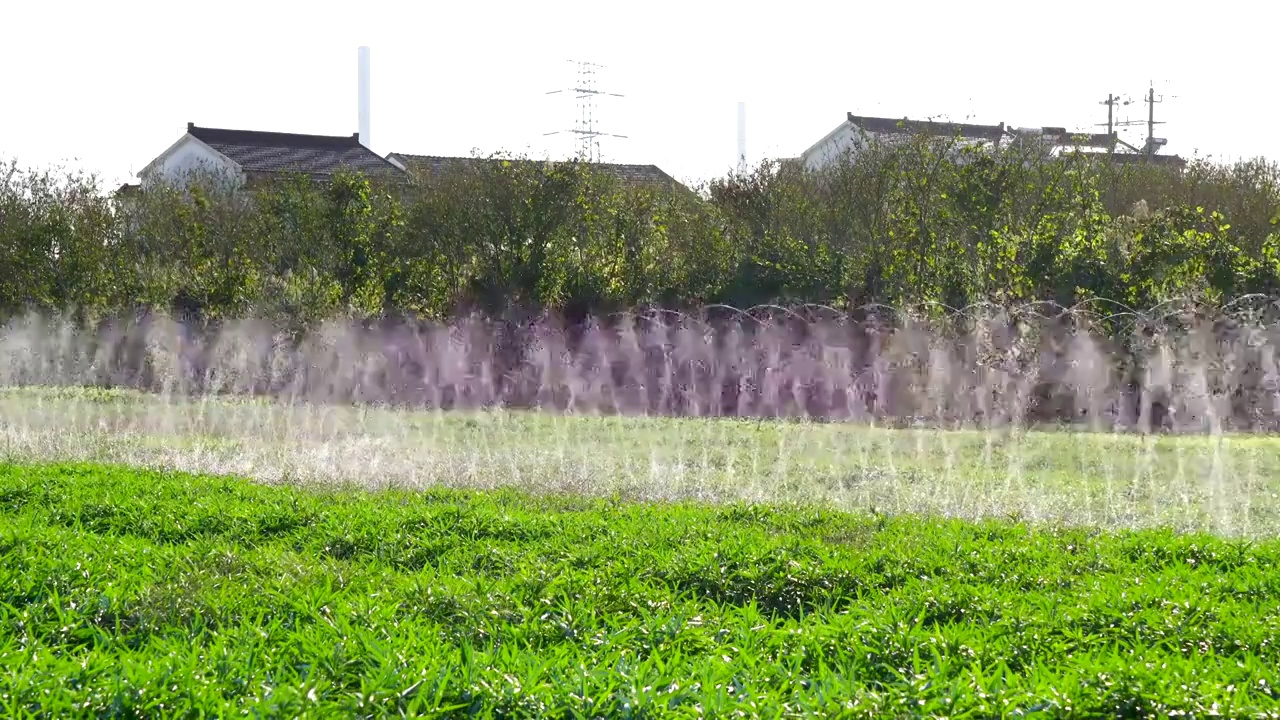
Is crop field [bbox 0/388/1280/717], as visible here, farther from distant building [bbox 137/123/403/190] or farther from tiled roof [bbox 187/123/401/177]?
tiled roof [bbox 187/123/401/177]

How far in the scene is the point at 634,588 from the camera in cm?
538

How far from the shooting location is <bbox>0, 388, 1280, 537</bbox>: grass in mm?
9242

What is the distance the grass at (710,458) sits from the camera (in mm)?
9242

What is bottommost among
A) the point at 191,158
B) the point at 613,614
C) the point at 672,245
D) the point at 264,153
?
the point at 613,614

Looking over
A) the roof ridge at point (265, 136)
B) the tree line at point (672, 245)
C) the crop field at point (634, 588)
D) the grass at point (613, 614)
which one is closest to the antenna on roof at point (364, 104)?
the roof ridge at point (265, 136)

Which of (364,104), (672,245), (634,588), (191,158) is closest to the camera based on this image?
(634,588)

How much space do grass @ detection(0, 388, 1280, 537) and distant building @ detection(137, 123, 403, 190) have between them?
81.7 feet

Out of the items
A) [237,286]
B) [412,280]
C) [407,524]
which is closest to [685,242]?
[412,280]

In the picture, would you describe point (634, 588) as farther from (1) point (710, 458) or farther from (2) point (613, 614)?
(1) point (710, 458)

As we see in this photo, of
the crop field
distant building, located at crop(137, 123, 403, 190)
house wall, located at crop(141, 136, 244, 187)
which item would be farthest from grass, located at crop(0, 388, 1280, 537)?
distant building, located at crop(137, 123, 403, 190)

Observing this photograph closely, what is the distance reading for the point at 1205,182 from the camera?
1051 inches

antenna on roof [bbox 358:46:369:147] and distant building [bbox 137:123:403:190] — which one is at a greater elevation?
antenna on roof [bbox 358:46:369:147]

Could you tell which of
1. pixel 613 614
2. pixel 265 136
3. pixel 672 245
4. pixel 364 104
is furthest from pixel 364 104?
pixel 613 614

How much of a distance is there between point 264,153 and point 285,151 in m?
0.63
